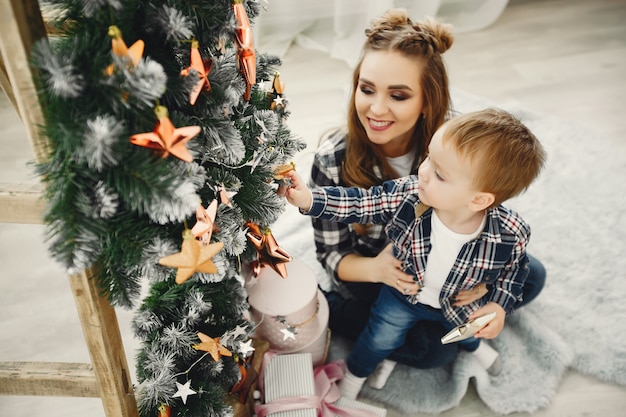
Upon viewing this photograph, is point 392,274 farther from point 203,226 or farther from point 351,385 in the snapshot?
point 203,226

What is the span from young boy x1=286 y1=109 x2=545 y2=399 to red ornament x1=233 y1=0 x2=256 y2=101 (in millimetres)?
268

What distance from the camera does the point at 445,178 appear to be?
100 cm

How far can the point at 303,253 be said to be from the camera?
1.70 meters

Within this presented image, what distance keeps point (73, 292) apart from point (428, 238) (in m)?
0.69

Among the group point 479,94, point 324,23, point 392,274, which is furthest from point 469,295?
point 324,23

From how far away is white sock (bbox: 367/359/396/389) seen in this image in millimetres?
1352

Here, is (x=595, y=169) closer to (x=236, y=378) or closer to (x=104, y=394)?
(x=236, y=378)

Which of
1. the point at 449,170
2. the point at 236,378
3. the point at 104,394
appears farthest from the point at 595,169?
the point at 104,394

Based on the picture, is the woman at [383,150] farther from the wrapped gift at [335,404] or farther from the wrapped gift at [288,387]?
the wrapped gift at [288,387]

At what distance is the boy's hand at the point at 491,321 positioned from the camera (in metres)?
1.15

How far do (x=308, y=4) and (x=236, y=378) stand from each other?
6.65ft

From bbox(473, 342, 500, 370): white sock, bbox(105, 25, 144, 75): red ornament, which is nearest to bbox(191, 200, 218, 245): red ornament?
bbox(105, 25, 144, 75): red ornament

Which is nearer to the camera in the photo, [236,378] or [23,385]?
[23,385]

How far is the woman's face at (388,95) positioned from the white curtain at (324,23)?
1.36 meters
